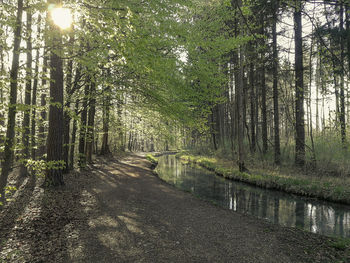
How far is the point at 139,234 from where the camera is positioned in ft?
16.9

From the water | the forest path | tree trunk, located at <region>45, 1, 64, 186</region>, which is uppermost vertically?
tree trunk, located at <region>45, 1, 64, 186</region>

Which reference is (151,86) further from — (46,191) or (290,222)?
(290,222)

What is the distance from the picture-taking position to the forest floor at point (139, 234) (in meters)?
4.21

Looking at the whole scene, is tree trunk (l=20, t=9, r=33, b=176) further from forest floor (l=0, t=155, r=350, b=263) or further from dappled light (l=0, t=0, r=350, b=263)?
forest floor (l=0, t=155, r=350, b=263)

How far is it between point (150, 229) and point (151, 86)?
21.1 ft

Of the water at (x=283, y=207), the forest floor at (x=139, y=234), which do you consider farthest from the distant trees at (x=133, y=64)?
the water at (x=283, y=207)

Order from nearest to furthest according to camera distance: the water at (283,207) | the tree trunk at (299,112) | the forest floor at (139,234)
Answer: the forest floor at (139,234), the water at (283,207), the tree trunk at (299,112)

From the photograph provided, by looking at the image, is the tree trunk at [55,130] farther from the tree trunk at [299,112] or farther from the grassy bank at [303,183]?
the tree trunk at [299,112]

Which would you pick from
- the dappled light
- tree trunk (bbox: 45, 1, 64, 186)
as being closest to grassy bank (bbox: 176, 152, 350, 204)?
the dappled light

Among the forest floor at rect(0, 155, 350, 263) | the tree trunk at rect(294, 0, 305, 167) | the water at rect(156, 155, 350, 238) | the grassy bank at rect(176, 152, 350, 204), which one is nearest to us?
the forest floor at rect(0, 155, 350, 263)

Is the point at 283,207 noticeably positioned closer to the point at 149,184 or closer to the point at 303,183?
the point at 303,183

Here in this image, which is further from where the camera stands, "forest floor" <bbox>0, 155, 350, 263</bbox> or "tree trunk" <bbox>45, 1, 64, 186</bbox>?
"tree trunk" <bbox>45, 1, 64, 186</bbox>

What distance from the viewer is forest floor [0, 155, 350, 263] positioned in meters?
4.21

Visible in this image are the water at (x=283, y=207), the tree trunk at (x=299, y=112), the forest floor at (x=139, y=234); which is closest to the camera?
the forest floor at (x=139, y=234)
